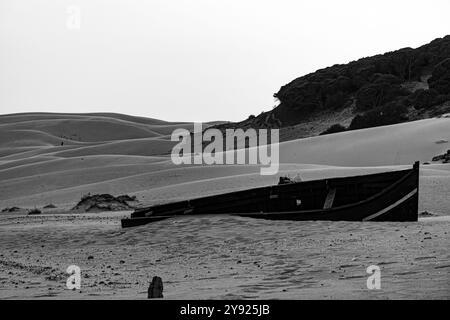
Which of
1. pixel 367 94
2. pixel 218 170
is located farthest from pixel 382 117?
pixel 218 170

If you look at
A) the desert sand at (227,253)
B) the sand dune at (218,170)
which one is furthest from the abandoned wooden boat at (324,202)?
the sand dune at (218,170)

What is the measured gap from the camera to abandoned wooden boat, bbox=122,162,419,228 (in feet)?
45.5

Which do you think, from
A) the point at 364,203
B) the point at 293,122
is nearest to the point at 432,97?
the point at 293,122

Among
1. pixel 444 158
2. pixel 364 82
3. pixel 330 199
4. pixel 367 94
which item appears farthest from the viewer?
pixel 364 82

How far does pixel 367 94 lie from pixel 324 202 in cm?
3912

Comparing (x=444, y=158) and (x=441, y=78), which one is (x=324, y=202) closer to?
(x=444, y=158)

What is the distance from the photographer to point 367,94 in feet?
173

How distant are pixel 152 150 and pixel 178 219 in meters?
49.8

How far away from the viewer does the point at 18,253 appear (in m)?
12.8

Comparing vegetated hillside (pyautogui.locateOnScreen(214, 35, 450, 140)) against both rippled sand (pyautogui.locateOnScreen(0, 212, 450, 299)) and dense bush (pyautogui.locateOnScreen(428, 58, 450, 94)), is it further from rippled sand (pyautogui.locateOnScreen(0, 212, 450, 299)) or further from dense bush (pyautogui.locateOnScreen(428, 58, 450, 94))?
rippled sand (pyautogui.locateOnScreen(0, 212, 450, 299))

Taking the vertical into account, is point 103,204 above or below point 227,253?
below
